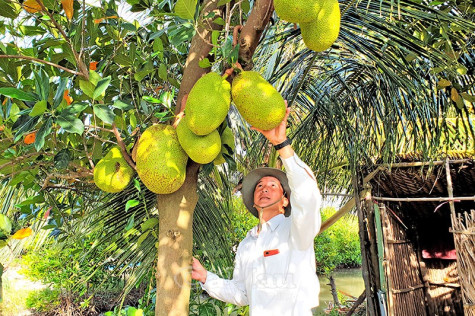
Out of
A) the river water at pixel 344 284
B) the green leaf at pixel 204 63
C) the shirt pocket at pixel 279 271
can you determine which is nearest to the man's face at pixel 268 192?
the shirt pocket at pixel 279 271

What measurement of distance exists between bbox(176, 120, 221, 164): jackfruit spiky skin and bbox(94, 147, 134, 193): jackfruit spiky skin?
0.69 feet

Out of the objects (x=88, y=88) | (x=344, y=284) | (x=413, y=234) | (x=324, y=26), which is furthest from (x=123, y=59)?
(x=344, y=284)

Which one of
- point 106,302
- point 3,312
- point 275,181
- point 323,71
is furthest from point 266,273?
point 3,312

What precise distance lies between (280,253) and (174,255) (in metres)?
0.51

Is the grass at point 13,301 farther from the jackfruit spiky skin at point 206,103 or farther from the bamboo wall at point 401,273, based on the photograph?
the jackfruit spiky skin at point 206,103

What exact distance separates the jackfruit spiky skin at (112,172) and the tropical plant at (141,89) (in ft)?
0.15

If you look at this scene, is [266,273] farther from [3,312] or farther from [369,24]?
[3,312]

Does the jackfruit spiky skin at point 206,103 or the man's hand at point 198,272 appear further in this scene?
the man's hand at point 198,272

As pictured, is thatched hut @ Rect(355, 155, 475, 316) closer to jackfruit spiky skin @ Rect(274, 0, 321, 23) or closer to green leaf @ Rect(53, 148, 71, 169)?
jackfruit spiky skin @ Rect(274, 0, 321, 23)

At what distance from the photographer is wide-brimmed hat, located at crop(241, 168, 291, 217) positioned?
5.76ft

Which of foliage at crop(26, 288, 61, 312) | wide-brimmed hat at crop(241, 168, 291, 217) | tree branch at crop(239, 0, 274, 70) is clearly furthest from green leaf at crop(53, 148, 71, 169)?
foliage at crop(26, 288, 61, 312)

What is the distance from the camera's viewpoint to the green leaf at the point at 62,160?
44.2 inches

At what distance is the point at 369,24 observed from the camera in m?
1.99

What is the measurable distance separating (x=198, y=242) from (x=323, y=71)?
Answer: 1.69m
